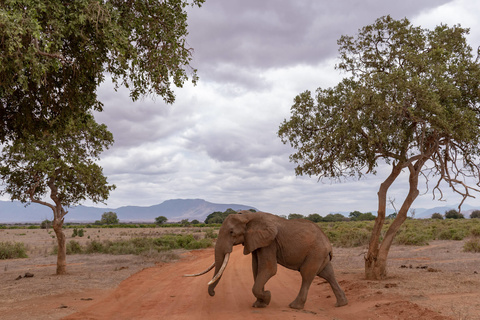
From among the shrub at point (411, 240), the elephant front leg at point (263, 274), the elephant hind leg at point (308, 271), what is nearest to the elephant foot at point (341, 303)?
the elephant hind leg at point (308, 271)

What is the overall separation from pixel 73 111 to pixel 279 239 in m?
7.09

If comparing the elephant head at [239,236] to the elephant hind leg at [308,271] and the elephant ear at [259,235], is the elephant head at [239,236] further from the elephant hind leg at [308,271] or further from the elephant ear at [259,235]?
the elephant hind leg at [308,271]

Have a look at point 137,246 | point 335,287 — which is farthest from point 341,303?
point 137,246

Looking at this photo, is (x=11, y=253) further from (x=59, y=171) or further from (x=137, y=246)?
(x=59, y=171)

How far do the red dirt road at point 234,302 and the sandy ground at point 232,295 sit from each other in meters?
0.02

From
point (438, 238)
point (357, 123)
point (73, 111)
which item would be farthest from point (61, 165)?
point (438, 238)

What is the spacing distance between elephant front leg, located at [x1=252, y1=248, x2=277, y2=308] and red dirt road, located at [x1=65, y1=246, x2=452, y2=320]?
279 millimetres

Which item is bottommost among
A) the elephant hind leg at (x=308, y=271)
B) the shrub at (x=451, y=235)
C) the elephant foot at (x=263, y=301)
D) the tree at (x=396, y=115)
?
the shrub at (x=451, y=235)

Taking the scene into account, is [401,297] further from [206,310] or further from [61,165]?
[61,165]

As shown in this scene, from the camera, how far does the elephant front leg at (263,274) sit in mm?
9023

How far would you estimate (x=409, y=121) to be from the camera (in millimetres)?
13250

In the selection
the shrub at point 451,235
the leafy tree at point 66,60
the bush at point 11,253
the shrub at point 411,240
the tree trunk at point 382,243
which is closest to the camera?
the leafy tree at point 66,60

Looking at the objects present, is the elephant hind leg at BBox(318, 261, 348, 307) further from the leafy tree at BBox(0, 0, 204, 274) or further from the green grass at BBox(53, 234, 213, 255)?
the green grass at BBox(53, 234, 213, 255)

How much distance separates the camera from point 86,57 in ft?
31.2
